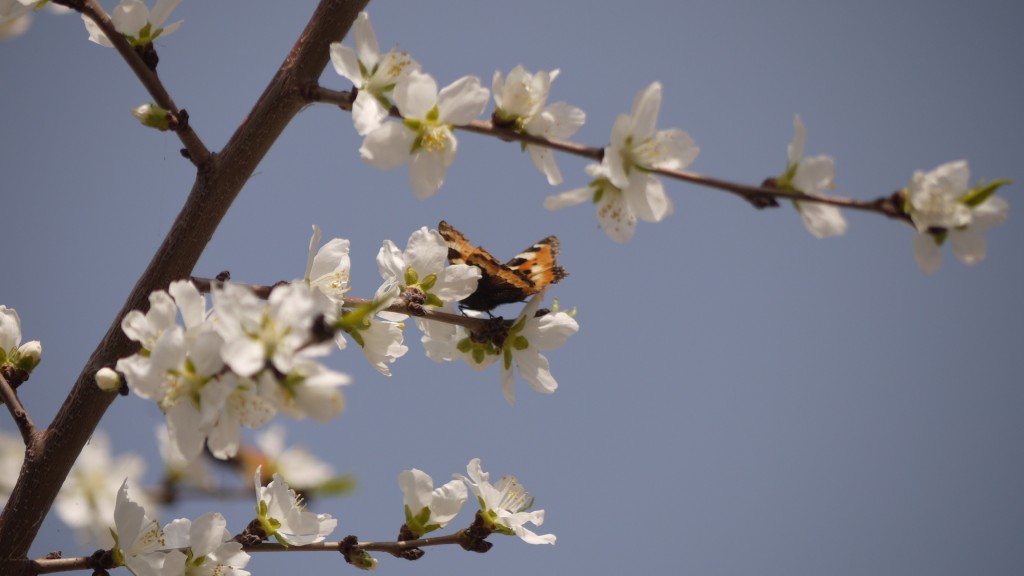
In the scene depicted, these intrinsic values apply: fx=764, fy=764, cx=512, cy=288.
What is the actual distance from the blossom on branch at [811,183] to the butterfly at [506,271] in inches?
19.0

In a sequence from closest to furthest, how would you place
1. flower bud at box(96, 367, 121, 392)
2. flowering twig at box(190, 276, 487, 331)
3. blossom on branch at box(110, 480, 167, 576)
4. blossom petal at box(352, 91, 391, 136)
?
1. flower bud at box(96, 367, 121, 392)
2. blossom petal at box(352, 91, 391, 136)
3. blossom on branch at box(110, 480, 167, 576)
4. flowering twig at box(190, 276, 487, 331)

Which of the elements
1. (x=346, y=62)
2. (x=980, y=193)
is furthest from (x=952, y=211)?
(x=346, y=62)

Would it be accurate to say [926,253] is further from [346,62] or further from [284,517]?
[284,517]

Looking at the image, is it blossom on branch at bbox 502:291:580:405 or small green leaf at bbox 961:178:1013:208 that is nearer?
small green leaf at bbox 961:178:1013:208

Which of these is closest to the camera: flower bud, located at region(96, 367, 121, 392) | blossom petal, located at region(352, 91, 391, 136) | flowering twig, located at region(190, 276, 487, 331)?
flower bud, located at region(96, 367, 121, 392)

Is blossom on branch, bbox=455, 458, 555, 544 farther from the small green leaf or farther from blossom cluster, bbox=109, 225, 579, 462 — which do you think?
the small green leaf

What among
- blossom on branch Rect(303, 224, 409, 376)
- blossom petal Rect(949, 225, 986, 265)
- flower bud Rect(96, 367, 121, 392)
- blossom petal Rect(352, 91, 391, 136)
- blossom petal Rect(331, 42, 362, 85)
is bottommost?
flower bud Rect(96, 367, 121, 392)

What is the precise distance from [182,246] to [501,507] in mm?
899

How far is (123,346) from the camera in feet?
4.48

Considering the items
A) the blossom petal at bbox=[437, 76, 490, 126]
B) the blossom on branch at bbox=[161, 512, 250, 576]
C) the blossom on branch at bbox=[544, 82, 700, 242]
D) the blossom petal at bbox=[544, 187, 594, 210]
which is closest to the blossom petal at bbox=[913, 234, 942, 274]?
the blossom on branch at bbox=[544, 82, 700, 242]

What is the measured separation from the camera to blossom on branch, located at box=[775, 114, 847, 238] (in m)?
1.32

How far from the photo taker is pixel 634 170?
1.39 m

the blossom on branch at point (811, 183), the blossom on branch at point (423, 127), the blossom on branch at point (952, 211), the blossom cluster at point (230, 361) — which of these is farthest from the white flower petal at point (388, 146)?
the blossom on branch at point (952, 211)

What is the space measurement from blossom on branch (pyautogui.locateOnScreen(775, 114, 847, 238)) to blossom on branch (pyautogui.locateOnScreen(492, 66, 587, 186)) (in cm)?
39
